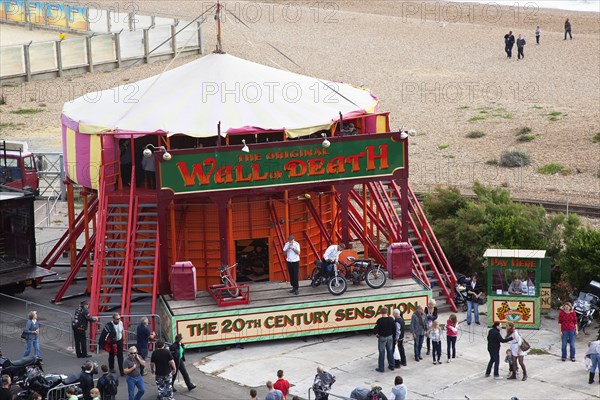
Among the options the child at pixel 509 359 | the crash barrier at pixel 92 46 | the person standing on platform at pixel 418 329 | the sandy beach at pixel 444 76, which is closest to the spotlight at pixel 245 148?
the person standing on platform at pixel 418 329

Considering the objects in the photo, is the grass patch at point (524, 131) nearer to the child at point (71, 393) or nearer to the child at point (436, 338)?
the child at point (436, 338)

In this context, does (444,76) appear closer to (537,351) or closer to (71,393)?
(537,351)

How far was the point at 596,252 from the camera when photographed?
30.6 meters

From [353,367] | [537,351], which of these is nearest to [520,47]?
[537,351]

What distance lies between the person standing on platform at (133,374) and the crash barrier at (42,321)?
4.43 metres

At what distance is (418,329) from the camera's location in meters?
27.9

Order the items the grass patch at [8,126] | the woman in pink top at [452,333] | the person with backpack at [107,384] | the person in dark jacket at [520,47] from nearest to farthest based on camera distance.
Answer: the person with backpack at [107,384] → the woman in pink top at [452,333] → the grass patch at [8,126] → the person in dark jacket at [520,47]

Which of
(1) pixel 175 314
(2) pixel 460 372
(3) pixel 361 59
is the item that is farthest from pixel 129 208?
(3) pixel 361 59

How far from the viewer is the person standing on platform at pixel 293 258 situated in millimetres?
29953

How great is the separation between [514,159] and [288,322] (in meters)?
20.7

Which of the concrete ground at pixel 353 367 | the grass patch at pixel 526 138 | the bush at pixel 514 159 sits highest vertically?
the grass patch at pixel 526 138

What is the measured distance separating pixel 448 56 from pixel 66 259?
35526mm

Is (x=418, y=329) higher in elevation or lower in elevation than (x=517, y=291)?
lower

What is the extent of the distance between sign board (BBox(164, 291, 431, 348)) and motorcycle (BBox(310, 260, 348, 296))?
1.22 ft
